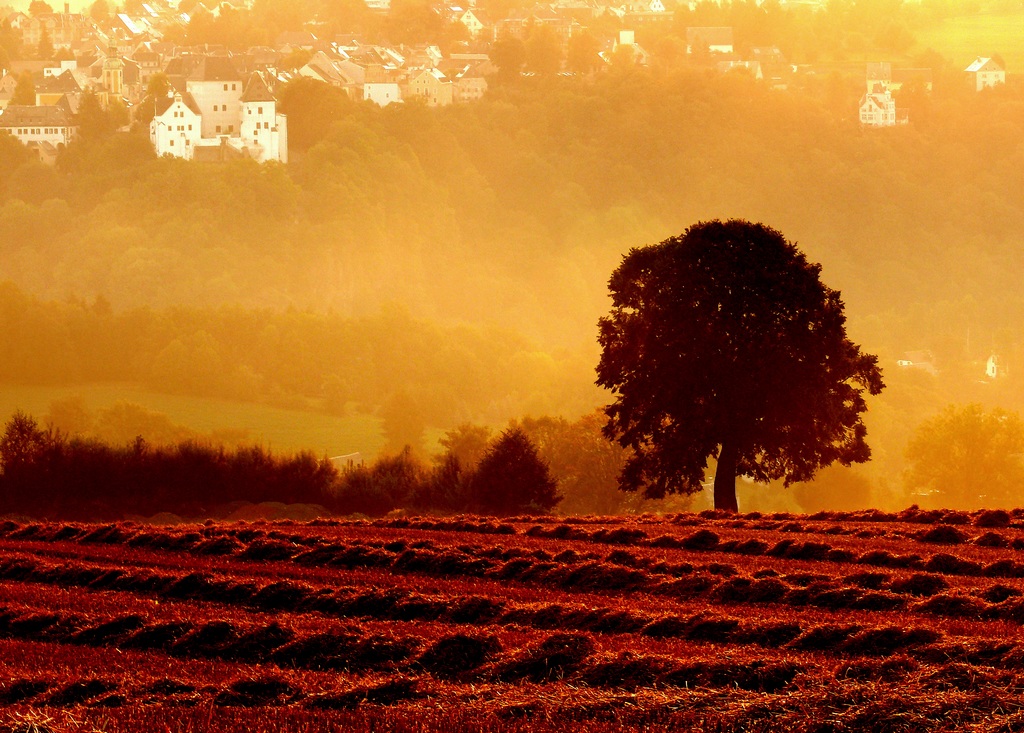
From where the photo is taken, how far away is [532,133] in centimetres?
14788

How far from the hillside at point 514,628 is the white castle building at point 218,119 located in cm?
10887

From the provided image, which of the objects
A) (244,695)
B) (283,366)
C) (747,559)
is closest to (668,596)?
(747,559)

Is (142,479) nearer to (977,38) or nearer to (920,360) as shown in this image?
(920,360)

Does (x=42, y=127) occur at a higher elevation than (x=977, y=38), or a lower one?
lower

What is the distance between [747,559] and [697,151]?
130 meters

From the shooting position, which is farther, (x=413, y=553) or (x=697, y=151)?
(x=697, y=151)

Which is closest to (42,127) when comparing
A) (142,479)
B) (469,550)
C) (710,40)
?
(710,40)

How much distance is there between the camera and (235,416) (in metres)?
85.4

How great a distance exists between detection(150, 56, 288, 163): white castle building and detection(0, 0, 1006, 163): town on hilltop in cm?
13

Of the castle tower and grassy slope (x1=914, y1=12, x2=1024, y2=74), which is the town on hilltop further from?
grassy slope (x1=914, y1=12, x2=1024, y2=74)

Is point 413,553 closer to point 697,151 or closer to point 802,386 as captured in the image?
point 802,386

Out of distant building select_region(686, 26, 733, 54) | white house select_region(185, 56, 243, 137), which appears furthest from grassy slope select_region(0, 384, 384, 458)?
distant building select_region(686, 26, 733, 54)

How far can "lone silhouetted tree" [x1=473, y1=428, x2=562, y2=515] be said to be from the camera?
114 feet

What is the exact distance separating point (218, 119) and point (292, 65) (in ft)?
92.0
